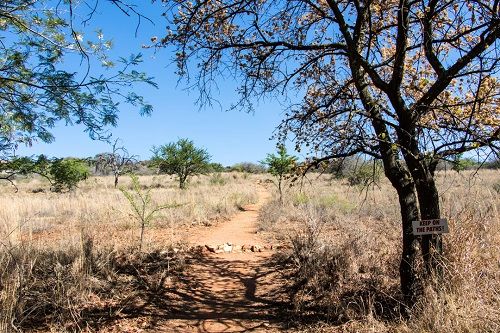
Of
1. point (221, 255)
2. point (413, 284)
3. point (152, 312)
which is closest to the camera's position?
point (413, 284)

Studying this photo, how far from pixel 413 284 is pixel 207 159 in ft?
95.8

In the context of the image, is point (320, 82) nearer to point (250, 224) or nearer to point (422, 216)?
point (422, 216)

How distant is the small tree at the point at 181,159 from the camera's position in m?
30.9

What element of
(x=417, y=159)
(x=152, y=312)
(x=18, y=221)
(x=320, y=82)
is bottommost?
(x=152, y=312)

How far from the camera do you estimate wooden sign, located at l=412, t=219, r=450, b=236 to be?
4602 millimetres

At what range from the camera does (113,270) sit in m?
6.53

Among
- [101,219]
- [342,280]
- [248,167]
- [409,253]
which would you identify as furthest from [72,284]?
[248,167]

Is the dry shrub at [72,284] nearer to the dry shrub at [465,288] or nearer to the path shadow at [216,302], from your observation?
the path shadow at [216,302]

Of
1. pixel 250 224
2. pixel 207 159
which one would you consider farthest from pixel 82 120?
pixel 207 159

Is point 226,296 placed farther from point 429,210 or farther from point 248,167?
point 248,167

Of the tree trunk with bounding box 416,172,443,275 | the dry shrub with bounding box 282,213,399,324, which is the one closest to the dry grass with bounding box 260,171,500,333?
the dry shrub with bounding box 282,213,399,324

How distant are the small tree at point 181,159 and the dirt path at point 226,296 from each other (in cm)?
2217

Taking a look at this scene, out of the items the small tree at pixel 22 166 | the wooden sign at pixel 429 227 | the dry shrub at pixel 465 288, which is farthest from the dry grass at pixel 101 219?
the dry shrub at pixel 465 288

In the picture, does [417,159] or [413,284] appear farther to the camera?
[413,284]
